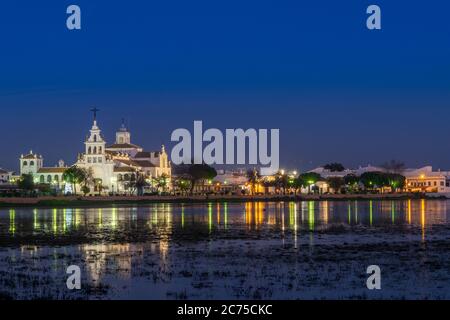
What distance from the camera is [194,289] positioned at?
75.0 feet

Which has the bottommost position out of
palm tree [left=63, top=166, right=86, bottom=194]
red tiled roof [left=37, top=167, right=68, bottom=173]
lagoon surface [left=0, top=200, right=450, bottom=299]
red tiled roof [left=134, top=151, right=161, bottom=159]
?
lagoon surface [left=0, top=200, right=450, bottom=299]

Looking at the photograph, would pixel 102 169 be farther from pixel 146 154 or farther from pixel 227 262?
pixel 227 262

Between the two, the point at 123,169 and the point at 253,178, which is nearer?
the point at 123,169

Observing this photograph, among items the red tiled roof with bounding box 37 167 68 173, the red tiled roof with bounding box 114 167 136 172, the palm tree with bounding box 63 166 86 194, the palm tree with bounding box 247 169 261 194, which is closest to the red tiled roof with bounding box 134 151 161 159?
the red tiled roof with bounding box 37 167 68 173

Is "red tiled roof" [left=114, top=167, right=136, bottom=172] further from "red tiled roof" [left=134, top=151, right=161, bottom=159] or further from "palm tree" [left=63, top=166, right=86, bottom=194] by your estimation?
"red tiled roof" [left=134, top=151, right=161, bottom=159]

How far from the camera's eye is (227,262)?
29562 mm

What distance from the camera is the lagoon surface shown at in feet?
73.5

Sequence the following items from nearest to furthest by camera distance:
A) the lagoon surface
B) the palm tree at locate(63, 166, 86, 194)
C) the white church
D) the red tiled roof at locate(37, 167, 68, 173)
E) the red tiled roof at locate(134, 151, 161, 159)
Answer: the lagoon surface < the palm tree at locate(63, 166, 86, 194) < the white church < the red tiled roof at locate(37, 167, 68, 173) < the red tiled roof at locate(134, 151, 161, 159)

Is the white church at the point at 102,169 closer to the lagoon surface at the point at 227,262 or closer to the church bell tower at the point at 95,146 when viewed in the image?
the church bell tower at the point at 95,146

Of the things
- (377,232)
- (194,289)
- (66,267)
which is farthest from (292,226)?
(194,289)

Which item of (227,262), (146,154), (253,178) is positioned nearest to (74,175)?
(146,154)

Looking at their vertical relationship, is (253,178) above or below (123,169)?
below

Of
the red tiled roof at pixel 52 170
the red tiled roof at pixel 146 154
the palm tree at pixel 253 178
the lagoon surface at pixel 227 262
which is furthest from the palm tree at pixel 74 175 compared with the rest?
the lagoon surface at pixel 227 262

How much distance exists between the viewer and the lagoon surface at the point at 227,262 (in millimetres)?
22391
